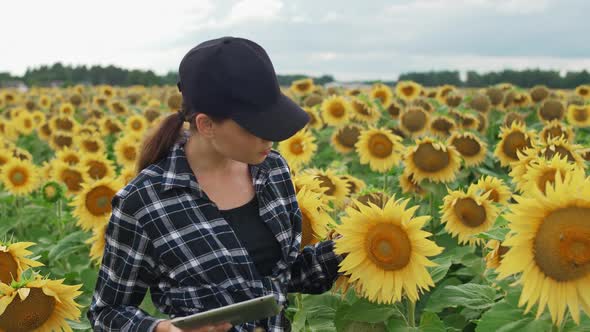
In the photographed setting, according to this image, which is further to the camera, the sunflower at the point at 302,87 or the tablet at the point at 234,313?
→ the sunflower at the point at 302,87

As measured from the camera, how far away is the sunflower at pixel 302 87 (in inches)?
410

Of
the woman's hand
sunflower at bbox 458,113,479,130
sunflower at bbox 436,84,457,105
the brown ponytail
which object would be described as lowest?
the woman's hand

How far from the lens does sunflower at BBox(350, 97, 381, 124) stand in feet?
24.1

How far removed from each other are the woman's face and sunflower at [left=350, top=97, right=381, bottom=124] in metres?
5.18

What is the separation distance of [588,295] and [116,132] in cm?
862

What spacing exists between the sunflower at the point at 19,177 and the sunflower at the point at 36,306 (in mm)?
3598

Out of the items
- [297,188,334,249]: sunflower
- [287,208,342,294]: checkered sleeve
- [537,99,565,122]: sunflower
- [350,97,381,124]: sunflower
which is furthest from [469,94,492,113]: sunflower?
[287,208,342,294]: checkered sleeve

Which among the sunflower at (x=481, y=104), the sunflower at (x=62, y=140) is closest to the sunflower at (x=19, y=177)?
the sunflower at (x=62, y=140)

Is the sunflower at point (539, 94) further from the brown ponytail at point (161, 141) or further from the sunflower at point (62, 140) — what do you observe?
the brown ponytail at point (161, 141)

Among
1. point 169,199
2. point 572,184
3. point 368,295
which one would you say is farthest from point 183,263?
point 572,184

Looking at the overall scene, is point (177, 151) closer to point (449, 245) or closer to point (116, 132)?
point (449, 245)

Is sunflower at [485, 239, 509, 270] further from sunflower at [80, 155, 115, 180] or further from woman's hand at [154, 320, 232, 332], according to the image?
sunflower at [80, 155, 115, 180]

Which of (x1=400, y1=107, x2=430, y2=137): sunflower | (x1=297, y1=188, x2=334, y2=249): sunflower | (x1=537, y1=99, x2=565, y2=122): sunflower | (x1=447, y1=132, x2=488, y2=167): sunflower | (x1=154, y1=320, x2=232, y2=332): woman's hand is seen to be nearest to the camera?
(x1=154, y1=320, x2=232, y2=332): woman's hand

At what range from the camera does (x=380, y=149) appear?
18.1 feet
